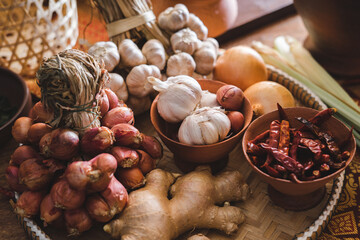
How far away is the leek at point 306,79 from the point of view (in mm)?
1316

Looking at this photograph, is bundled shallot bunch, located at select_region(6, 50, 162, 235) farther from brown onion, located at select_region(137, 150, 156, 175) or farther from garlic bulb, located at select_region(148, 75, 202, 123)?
garlic bulb, located at select_region(148, 75, 202, 123)

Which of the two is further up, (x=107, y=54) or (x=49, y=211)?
(x=107, y=54)

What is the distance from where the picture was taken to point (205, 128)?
1.02m

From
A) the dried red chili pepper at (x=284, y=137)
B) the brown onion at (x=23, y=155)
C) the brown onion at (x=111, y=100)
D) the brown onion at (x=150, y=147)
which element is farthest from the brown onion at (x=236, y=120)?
the brown onion at (x=23, y=155)

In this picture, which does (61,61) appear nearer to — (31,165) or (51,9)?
(31,165)

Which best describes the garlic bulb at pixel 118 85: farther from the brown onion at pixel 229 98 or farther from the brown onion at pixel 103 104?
the brown onion at pixel 229 98

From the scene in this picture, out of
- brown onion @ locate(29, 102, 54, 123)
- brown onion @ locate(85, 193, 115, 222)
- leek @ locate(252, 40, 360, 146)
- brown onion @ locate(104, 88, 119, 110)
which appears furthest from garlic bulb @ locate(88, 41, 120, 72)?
leek @ locate(252, 40, 360, 146)

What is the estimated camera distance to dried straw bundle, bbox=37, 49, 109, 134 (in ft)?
2.87

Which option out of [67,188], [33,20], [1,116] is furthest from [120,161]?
[33,20]

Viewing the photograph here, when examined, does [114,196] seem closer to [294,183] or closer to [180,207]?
[180,207]

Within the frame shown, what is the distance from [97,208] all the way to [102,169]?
107mm

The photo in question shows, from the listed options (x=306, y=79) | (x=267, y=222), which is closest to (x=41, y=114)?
(x=267, y=222)

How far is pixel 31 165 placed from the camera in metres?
0.94

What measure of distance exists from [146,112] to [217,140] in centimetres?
47
